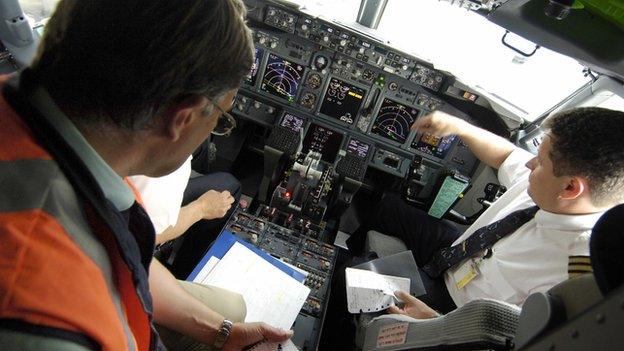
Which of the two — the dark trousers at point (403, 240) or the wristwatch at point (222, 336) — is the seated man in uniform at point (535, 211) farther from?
the wristwatch at point (222, 336)

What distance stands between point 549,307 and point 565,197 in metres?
1.37

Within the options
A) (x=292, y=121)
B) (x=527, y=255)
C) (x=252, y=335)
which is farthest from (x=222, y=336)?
(x=292, y=121)

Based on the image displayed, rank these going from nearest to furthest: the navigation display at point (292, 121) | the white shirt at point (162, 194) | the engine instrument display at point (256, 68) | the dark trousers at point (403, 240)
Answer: the white shirt at point (162, 194) < the dark trousers at point (403, 240) < the engine instrument display at point (256, 68) < the navigation display at point (292, 121)

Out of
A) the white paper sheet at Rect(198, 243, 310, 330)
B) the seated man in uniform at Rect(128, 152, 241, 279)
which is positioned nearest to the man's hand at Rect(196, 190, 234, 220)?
the seated man in uniform at Rect(128, 152, 241, 279)

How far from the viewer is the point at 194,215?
1953mm

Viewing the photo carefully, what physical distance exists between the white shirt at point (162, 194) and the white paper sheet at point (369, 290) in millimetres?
926

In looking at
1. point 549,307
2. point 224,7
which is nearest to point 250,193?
point 224,7

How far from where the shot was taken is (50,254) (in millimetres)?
578

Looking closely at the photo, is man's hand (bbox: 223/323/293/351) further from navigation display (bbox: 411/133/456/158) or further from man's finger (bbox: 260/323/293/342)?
navigation display (bbox: 411/133/456/158)

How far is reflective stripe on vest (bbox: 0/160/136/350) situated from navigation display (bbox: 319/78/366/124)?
104 inches

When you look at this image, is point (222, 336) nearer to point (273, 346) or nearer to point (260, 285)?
point (273, 346)

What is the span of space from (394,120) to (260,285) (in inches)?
76.7

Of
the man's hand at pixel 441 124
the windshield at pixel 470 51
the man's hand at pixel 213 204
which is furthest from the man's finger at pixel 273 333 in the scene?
the windshield at pixel 470 51

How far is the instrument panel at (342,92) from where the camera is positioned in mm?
2789
